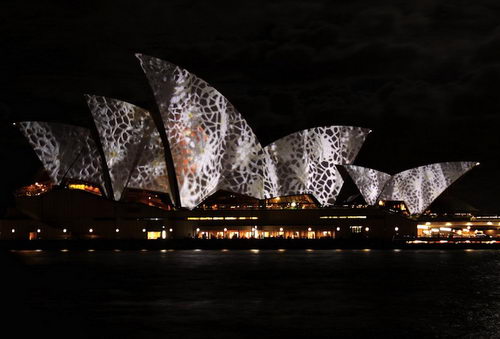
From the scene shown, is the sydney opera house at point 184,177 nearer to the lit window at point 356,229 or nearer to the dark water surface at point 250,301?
the lit window at point 356,229

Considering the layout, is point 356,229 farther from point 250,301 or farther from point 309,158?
point 250,301

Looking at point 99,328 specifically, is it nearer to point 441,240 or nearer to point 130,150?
point 130,150

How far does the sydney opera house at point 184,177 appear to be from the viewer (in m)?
68.6

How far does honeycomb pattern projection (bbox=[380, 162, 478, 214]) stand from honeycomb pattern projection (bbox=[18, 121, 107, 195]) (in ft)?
121

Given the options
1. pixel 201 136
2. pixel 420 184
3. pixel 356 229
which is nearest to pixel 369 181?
pixel 356 229

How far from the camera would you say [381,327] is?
74.6 feet

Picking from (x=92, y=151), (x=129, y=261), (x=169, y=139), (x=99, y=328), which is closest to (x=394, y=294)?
(x=99, y=328)

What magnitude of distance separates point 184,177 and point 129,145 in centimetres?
→ 598

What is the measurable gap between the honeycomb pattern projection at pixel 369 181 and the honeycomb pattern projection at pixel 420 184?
197 cm

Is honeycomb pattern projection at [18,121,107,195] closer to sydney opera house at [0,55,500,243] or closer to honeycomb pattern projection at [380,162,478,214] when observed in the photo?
sydney opera house at [0,55,500,243]

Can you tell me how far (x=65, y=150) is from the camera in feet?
245

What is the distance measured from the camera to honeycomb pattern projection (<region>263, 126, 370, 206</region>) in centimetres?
7506

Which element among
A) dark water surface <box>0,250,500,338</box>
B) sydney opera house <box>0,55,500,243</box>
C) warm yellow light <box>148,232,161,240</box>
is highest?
sydney opera house <box>0,55,500,243</box>

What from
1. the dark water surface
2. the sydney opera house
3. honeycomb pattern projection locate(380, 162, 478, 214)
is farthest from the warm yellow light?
the dark water surface
